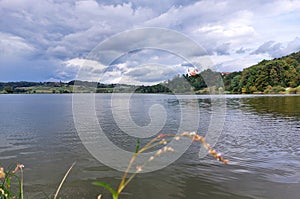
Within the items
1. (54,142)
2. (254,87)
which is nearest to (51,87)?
(254,87)

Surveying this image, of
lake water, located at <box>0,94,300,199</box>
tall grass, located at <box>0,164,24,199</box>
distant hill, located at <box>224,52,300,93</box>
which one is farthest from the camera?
distant hill, located at <box>224,52,300,93</box>

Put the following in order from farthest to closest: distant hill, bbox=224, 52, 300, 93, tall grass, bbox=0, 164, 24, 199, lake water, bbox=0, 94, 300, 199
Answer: distant hill, bbox=224, 52, 300, 93
lake water, bbox=0, 94, 300, 199
tall grass, bbox=0, 164, 24, 199

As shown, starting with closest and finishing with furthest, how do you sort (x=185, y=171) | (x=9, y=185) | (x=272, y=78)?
(x=9, y=185)
(x=185, y=171)
(x=272, y=78)

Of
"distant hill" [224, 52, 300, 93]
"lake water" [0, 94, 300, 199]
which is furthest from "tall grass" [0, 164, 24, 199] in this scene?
"distant hill" [224, 52, 300, 93]

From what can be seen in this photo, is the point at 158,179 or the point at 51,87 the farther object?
the point at 51,87

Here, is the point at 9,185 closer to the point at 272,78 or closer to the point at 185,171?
the point at 185,171

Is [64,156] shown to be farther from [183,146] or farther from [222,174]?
[222,174]

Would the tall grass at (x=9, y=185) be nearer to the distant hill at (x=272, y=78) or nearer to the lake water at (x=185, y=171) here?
the lake water at (x=185, y=171)

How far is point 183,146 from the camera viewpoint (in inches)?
549

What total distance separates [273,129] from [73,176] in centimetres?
1480

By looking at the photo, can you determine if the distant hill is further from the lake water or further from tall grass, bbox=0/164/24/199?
tall grass, bbox=0/164/24/199

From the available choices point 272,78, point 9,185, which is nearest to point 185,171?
point 9,185

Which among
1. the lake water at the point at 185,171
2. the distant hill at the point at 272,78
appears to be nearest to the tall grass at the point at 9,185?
the lake water at the point at 185,171

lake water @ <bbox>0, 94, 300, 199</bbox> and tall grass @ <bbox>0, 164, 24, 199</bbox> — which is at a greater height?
tall grass @ <bbox>0, 164, 24, 199</bbox>
